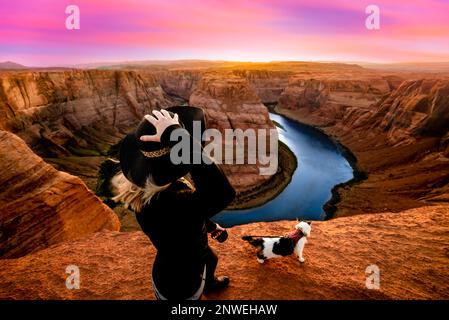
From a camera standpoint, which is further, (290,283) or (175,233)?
(290,283)

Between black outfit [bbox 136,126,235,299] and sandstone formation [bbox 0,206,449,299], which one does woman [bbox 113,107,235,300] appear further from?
sandstone formation [bbox 0,206,449,299]

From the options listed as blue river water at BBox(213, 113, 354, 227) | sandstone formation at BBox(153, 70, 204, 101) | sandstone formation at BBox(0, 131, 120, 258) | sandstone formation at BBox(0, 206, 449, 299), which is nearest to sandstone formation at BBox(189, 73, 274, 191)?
blue river water at BBox(213, 113, 354, 227)

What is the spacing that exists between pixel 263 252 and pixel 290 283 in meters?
0.54

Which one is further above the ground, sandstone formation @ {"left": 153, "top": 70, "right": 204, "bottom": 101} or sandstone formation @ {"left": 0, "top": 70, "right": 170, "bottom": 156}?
sandstone formation @ {"left": 153, "top": 70, "right": 204, "bottom": 101}

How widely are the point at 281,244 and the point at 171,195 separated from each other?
2.37m

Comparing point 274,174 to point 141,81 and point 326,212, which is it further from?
point 141,81

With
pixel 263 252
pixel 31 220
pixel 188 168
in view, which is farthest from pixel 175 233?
pixel 31 220

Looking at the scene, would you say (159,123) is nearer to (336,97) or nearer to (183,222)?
(183,222)

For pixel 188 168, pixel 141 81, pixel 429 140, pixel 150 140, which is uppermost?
pixel 141 81

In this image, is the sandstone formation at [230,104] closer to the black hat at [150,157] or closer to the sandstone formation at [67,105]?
the sandstone formation at [67,105]

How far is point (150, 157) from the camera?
2107mm

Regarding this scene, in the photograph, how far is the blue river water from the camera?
1123 inches

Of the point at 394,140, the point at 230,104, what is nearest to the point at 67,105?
the point at 230,104
